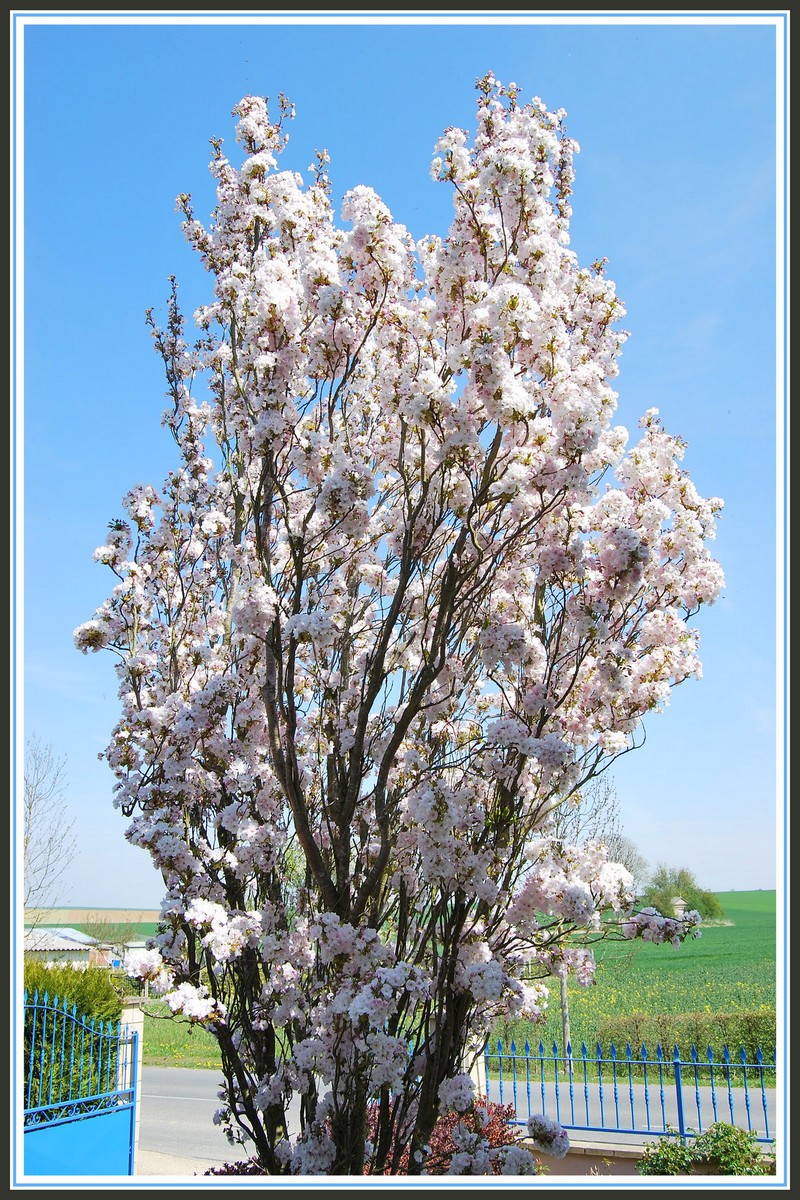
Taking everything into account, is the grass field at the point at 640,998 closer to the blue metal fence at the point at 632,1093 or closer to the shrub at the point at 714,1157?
the blue metal fence at the point at 632,1093

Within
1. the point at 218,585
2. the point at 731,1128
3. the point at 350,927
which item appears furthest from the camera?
the point at 731,1128

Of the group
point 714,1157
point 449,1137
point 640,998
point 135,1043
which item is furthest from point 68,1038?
point 640,998

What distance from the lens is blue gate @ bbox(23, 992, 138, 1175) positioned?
628cm

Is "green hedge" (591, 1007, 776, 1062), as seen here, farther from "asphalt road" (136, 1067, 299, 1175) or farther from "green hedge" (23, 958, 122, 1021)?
"green hedge" (23, 958, 122, 1021)

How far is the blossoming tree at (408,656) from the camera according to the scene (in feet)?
11.4

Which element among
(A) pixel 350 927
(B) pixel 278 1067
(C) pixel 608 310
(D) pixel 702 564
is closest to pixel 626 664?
(D) pixel 702 564

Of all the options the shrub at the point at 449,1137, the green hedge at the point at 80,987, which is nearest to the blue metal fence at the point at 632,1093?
the shrub at the point at 449,1137

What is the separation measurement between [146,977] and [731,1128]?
5756mm

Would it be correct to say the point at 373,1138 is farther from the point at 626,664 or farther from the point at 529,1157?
the point at 626,664

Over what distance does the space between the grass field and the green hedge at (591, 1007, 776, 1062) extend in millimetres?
111

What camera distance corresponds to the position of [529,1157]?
3.24m

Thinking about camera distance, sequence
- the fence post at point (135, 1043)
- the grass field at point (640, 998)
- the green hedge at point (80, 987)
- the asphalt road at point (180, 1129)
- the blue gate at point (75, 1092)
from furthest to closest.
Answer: the grass field at point (640, 998) < the asphalt road at point (180, 1129) < the green hedge at point (80, 987) < the fence post at point (135, 1043) < the blue gate at point (75, 1092)

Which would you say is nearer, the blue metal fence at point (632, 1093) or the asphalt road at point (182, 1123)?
the blue metal fence at point (632, 1093)

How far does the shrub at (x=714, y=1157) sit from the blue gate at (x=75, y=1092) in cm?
442
